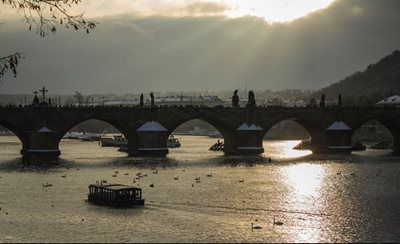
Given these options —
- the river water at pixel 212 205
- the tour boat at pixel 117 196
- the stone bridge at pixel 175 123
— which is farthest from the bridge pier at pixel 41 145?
the tour boat at pixel 117 196

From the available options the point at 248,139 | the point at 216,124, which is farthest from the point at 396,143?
the point at 216,124

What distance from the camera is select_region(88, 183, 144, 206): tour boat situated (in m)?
59.2

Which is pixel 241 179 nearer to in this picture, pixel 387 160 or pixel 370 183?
pixel 370 183

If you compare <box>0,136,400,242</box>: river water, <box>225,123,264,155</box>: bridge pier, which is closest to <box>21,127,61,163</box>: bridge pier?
<box>0,136,400,242</box>: river water

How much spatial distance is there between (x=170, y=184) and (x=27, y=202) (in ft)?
60.7

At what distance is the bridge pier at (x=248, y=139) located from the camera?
120m

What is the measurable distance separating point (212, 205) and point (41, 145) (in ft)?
190

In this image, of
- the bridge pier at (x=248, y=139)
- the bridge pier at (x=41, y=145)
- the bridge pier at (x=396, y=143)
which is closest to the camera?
the bridge pier at (x=41, y=145)

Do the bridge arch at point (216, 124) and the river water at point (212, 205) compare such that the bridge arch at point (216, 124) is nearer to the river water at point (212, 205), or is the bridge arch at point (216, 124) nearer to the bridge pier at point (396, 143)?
the river water at point (212, 205)

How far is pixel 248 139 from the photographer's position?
396ft

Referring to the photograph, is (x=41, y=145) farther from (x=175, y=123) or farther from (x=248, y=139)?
(x=248, y=139)

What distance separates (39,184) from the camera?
74.7m

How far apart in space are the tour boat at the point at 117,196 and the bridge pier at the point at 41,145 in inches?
1927

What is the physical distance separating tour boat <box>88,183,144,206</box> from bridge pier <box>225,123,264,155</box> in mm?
60097
